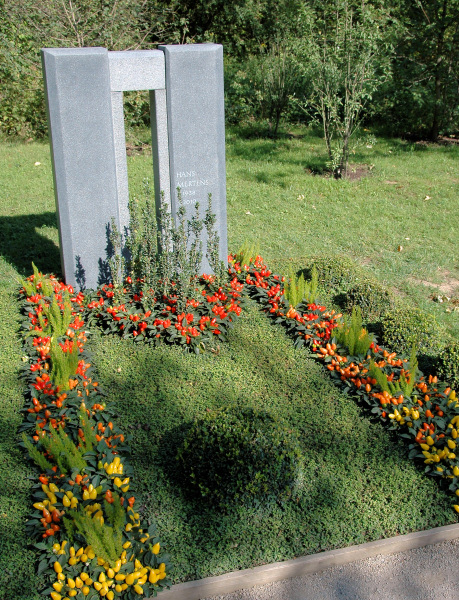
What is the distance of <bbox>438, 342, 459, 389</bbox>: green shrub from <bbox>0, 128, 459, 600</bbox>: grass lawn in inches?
28.8

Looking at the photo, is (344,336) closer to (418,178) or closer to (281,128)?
(418,178)

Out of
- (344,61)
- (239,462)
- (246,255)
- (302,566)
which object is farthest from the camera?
(344,61)

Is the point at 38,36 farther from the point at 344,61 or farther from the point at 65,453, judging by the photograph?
the point at 65,453

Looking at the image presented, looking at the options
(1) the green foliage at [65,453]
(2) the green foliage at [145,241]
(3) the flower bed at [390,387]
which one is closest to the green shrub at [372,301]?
(3) the flower bed at [390,387]

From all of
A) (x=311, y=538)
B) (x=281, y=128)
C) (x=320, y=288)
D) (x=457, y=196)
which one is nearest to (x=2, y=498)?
(x=311, y=538)

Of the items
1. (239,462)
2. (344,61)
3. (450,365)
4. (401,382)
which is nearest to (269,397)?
(401,382)

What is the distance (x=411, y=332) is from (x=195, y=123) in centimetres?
276

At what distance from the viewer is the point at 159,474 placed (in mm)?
4070

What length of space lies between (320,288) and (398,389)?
6.76 ft

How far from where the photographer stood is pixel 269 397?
4.81 meters

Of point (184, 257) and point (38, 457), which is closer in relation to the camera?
point (38, 457)

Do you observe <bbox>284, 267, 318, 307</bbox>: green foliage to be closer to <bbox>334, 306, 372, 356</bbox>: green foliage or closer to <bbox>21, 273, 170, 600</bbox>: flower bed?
<bbox>334, 306, 372, 356</bbox>: green foliage

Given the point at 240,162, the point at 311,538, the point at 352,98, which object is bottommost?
the point at 311,538

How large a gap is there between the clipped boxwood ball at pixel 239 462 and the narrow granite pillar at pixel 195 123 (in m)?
2.78
